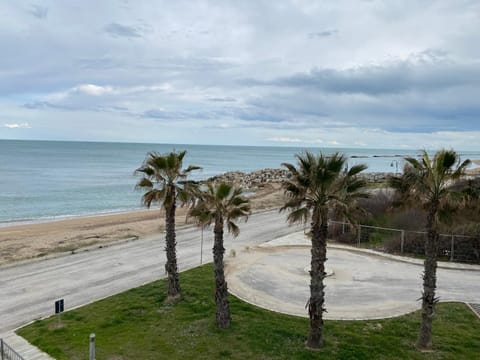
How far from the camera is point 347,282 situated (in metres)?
19.9

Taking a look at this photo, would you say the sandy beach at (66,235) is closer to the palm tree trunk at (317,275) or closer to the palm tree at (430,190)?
the palm tree trunk at (317,275)

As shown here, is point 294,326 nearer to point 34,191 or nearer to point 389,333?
point 389,333

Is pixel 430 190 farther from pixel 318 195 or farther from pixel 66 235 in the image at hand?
pixel 66 235

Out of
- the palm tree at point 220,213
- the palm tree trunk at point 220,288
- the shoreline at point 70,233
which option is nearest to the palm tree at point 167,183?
the palm tree at point 220,213

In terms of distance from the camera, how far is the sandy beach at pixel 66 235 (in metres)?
26.9

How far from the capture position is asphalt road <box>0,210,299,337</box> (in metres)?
17.2

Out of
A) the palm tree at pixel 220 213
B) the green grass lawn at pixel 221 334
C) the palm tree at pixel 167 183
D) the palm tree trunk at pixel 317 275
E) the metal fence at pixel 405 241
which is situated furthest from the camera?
the metal fence at pixel 405 241

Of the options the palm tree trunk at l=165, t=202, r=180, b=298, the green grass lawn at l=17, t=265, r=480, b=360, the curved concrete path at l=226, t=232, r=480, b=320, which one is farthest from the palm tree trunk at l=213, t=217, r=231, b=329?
the palm tree trunk at l=165, t=202, r=180, b=298

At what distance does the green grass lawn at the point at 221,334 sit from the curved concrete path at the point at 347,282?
46.5 inches

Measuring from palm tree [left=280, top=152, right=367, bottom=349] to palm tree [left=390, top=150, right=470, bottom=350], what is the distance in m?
1.47

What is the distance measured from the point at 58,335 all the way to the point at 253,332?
260 inches

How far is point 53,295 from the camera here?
18391 mm

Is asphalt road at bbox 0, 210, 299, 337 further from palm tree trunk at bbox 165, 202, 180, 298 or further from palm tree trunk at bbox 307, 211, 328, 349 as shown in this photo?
palm tree trunk at bbox 307, 211, 328, 349

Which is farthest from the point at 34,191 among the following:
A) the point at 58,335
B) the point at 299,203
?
the point at 299,203
